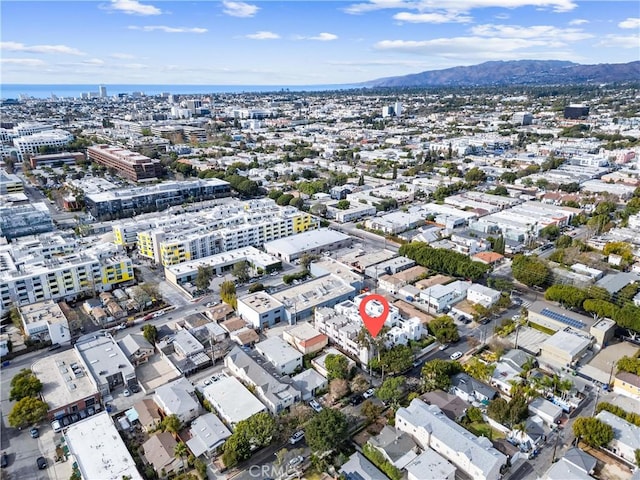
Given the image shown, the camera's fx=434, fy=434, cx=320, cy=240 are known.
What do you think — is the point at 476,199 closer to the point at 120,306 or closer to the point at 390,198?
the point at 390,198

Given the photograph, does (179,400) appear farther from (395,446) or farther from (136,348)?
(395,446)

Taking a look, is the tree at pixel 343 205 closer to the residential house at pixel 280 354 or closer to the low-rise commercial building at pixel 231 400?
the residential house at pixel 280 354

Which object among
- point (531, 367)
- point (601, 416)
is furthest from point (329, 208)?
point (601, 416)

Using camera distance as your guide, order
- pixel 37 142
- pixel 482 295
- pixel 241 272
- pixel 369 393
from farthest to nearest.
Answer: pixel 37 142
pixel 241 272
pixel 482 295
pixel 369 393

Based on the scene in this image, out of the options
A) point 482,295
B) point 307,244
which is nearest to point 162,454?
point 482,295

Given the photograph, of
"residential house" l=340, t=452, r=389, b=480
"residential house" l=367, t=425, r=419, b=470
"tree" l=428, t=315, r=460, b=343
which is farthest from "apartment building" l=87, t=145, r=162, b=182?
"residential house" l=340, t=452, r=389, b=480

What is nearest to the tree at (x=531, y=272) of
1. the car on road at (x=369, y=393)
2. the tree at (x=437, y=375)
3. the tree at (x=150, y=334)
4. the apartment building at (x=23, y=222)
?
the tree at (x=437, y=375)
